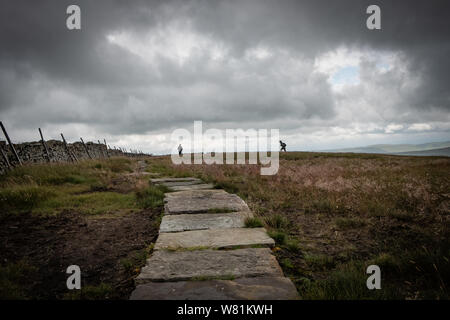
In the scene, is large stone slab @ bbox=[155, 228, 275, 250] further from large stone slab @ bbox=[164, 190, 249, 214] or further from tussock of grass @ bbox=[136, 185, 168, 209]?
tussock of grass @ bbox=[136, 185, 168, 209]

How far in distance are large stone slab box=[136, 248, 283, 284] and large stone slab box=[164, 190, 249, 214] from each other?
1.53 m

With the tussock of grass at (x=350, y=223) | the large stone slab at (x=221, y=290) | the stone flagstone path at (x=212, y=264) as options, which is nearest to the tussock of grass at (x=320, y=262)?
the stone flagstone path at (x=212, y=264)

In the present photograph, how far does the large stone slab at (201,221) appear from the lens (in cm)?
328

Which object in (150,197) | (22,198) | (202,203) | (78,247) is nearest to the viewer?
(78,247)

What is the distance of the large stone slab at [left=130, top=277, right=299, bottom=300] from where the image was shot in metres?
1.73

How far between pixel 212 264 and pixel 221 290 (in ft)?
1.46

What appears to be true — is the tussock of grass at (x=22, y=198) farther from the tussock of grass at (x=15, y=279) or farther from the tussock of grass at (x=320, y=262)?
the tussock of grass at (x=320, y=262)

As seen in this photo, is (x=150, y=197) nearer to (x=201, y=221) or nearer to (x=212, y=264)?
(x=201, y=221)

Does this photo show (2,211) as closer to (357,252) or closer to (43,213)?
(43,213)

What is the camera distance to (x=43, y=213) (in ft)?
14.8

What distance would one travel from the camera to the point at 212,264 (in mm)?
2236

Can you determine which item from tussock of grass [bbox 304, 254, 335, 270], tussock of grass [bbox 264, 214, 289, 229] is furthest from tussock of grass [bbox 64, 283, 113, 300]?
tussock of grass [bbox 264, 214, 289, 229]

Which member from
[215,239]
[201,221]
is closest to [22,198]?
[201,221]

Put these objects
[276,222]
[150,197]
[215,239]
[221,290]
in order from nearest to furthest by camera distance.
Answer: [221,290] → [215,239] → [276,222] → [150,197]
